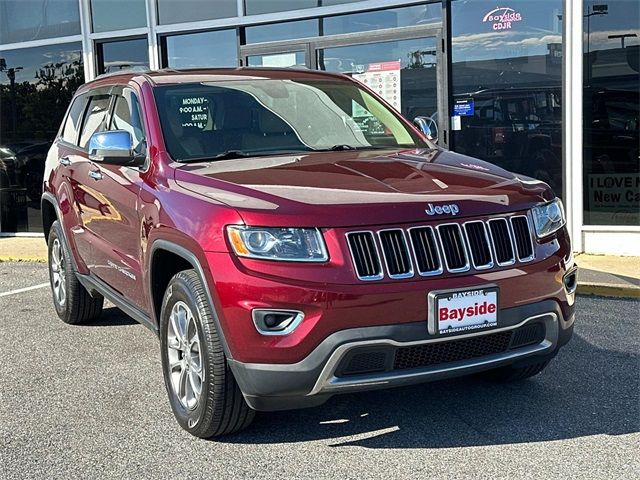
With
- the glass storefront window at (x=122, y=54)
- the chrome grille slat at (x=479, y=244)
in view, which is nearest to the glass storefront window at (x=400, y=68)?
the glass storefront window at (x=122, y=54)

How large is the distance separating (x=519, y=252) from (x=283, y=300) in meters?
1.14

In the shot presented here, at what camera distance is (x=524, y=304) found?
3549mm

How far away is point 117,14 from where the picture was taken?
1080 centimetres

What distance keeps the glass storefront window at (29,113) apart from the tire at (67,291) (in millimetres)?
5150

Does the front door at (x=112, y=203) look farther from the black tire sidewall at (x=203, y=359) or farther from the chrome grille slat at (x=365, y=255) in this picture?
the chrome grille slat at (x=365, y=255)

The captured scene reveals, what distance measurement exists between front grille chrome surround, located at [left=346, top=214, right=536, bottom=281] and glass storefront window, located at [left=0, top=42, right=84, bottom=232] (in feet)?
28.5

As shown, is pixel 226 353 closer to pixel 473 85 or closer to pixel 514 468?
pixel 514 468

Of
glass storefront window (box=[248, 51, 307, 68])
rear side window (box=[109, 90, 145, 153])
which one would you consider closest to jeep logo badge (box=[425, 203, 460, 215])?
rear side window (box=[109, 90, 145, 153])

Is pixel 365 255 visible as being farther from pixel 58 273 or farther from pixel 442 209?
pixel 58 273

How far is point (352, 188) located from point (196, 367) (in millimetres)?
1120

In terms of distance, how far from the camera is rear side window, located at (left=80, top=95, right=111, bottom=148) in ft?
17.6

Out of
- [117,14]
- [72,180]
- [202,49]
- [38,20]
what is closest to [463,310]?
[72,180]

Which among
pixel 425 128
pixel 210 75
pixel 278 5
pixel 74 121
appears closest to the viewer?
pixel 210 75

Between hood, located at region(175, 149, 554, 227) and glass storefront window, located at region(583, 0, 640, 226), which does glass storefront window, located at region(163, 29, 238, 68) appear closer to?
glass storefront window, located at region(583, 0, 640, 226)
